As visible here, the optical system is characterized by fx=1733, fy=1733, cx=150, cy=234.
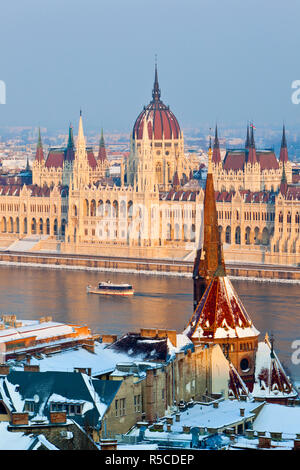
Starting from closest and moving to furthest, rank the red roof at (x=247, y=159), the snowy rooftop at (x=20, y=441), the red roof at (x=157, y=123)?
the snowy rooftop at (x=20, y=441)
the red roof at (x=247, y=159)
the red roof at (x=157, y=123)

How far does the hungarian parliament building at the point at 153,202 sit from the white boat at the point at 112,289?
1011 cm

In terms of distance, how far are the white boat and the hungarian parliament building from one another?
1011 centimetres

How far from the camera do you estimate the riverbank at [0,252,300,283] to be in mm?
62219

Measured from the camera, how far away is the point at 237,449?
19906mm

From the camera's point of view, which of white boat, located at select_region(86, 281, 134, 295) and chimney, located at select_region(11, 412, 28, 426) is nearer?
chimney, located at select_region(11, 412, 28, 426)

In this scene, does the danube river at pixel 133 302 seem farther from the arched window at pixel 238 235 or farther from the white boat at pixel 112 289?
the arched window at pixel 238 235

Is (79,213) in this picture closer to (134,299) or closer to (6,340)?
(134,299)

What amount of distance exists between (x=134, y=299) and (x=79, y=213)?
71.2 feet

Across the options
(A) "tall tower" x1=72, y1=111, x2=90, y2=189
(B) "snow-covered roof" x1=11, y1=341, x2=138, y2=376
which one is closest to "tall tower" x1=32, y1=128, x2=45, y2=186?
(A) "tall tower" x1=72, y1=111, x2=90, y2=189

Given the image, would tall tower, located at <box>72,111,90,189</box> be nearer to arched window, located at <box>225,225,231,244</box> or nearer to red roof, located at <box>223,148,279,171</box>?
red roof, located at <box>223,148,279,171</box>

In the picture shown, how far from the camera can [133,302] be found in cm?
5319

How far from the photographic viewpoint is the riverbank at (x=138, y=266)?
204 feet

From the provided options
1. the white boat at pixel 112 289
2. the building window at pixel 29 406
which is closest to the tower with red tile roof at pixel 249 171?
the white boat at pixel 112 289
